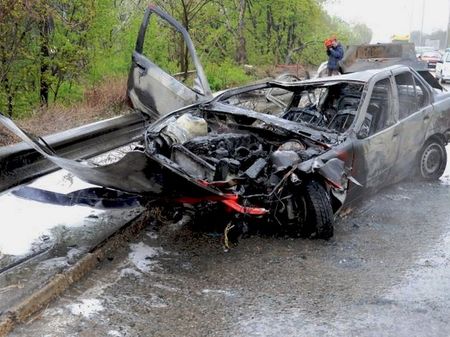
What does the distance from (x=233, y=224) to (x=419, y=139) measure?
311cm

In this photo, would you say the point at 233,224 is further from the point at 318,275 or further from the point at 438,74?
the point at 438,74

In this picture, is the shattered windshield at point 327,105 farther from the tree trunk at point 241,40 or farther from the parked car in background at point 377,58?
the tree trunk at point 241,40

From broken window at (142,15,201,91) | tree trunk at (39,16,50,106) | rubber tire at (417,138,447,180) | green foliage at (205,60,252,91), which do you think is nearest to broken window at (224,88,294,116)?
rubber tire at (417,138,447,180)

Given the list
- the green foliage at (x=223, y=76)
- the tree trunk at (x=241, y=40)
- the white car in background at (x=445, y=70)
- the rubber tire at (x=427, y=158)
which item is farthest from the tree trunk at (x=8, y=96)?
the white car in background at (x=445, y=70)

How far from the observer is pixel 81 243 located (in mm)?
5004

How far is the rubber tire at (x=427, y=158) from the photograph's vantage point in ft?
23.9

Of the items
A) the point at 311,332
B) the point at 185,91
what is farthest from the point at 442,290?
the point at 185,91

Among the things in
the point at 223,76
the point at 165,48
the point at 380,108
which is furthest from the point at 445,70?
the point at 380,108

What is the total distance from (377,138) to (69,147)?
3731 mm

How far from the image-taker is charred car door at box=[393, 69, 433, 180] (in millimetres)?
6633

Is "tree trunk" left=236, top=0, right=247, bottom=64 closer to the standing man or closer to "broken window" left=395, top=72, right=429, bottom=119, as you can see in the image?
the standing man

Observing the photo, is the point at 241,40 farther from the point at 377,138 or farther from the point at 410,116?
the point at 377,138

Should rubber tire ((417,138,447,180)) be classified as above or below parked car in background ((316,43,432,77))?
below

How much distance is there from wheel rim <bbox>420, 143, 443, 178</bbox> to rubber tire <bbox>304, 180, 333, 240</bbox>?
8.61 feet
